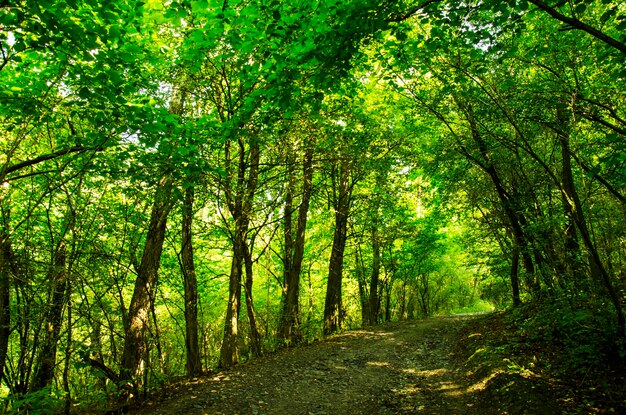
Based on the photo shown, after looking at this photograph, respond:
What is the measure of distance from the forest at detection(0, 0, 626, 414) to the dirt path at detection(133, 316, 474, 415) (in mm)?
1107

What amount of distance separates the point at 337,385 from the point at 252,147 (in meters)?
5.74

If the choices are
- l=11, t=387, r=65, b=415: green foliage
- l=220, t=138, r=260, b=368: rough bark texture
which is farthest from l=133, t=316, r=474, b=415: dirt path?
l=11, t=387, r=65, b=415: green foliage

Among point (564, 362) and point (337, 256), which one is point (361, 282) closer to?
point (337, 256)

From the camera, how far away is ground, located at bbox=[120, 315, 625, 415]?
5684mm

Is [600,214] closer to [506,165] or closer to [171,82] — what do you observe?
[506,165]

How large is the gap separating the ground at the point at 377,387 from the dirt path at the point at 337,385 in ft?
0.06

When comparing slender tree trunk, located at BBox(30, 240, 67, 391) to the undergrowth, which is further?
slender tree trunk, located at BBox(30, 240, 67, 391)

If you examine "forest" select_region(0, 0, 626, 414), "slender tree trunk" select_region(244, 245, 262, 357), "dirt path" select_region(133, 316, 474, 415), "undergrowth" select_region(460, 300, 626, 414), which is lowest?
"dirt path" select_region(133, 316, 474, 415)

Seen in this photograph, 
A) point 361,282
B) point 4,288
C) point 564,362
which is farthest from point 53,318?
point 361,282

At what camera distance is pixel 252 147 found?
9102 millimetres

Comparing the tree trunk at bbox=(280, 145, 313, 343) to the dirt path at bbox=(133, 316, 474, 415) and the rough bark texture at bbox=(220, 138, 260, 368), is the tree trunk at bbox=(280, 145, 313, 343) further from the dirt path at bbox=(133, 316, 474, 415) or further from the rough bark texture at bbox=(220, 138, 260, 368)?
the rough bark texture at bbox=(220, 138, 260, 368)

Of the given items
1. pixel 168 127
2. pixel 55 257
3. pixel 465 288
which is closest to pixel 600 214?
pixel 168 127

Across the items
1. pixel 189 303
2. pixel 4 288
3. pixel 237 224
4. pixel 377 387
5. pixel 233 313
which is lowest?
pixel 377 387

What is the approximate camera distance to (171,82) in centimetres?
862
